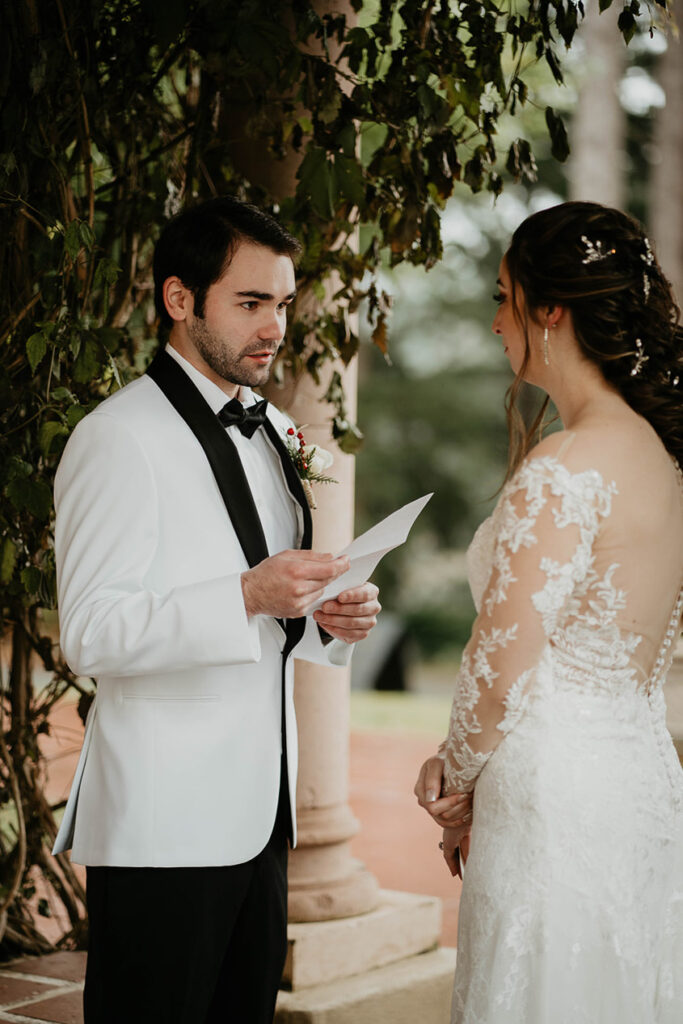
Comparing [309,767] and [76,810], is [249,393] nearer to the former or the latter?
[76,810]

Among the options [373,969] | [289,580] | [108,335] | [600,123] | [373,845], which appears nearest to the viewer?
[289,580]

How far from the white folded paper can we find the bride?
0.51 ft

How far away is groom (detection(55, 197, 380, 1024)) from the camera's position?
2090 millimetres

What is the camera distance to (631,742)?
2072mm

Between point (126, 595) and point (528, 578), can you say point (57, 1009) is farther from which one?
point (528, 578)

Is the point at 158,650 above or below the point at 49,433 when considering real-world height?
below

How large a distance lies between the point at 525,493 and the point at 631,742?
19.2 inches

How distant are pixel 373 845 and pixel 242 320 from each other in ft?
16.0

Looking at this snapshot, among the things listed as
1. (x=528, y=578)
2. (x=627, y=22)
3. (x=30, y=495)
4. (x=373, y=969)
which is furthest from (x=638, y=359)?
(x=373, y=969)

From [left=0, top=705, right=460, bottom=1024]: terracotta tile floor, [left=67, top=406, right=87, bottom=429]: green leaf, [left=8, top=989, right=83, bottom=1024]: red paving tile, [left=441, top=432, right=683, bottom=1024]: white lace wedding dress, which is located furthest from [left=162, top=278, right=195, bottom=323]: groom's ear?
[left=8, top=989, right=83, bottom=1024]: red paving tile

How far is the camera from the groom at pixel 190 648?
209 centimetres

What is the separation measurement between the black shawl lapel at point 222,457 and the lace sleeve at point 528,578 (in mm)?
495

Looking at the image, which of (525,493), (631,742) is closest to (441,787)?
(631,742)

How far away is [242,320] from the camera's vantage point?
240 centimetres
